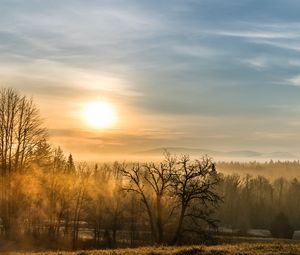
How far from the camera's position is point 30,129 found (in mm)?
56969

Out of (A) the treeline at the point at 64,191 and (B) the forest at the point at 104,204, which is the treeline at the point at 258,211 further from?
(A) the treeline at the point at 64,191

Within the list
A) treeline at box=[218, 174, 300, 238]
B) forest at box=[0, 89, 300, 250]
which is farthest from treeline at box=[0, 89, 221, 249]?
treeline at box=[218, 174, 300, 238]

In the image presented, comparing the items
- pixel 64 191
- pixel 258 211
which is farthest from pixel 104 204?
pixel 258 211

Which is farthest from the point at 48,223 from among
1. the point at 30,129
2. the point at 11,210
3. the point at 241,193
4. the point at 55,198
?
the point at 241,193

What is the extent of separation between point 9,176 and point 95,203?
148 ft

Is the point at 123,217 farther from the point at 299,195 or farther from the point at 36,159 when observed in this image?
the point at 299,195

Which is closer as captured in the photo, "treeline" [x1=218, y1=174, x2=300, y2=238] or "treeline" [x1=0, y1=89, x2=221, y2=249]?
"treeline" [x1=0, y1=89, x2=221, y2=249]

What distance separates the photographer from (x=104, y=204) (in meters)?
101

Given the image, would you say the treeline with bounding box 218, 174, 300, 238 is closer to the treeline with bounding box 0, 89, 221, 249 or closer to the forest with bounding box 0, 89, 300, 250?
the forest with bounding box 0, 89, 300, 250

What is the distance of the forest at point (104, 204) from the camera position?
5462cm

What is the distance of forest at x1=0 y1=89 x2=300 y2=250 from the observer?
54.6 m

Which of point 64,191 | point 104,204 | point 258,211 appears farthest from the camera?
Answer: point 258,211

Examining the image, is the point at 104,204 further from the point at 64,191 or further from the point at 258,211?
the point at 258,211

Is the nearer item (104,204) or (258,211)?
(104,204)
